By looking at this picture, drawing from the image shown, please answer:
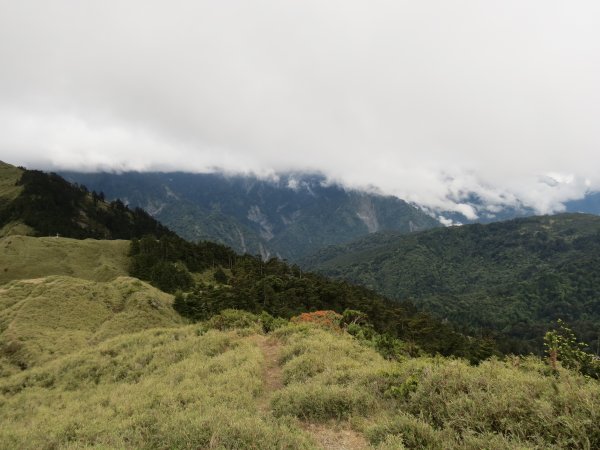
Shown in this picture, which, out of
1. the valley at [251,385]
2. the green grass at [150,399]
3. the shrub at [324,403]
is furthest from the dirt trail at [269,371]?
the shrub at [324,403]

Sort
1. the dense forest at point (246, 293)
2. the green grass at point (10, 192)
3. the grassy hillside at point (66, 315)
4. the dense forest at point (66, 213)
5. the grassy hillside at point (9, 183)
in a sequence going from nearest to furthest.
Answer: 1. the grassy hillside at point (66, 315)
2. the dense forest at point (246, 293)
3. the green grass at point (10, 192)
4. the dense forest at point (66, 213)
5. the grassy hillside at point (9, 183)

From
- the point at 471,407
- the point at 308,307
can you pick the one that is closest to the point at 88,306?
the point at 471,407

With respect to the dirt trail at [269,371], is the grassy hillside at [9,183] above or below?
above

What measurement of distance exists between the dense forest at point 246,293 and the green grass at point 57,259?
619 centimetres

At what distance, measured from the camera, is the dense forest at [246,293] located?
188 ft

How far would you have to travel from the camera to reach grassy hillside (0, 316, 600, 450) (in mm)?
9617

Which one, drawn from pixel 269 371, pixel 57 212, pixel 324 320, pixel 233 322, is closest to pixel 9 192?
pixel 57 212

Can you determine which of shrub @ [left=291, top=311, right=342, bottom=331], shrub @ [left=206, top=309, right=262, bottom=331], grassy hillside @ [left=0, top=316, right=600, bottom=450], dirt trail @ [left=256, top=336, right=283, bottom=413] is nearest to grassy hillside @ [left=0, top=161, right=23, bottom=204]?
shrub @ [left=206, top=309, right=262, bottom=331]

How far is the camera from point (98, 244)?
83.2 meters

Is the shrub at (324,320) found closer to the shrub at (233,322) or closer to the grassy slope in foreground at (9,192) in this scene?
the shrub at (233,322)

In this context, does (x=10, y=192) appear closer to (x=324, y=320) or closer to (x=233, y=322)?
(x=233, y=322)

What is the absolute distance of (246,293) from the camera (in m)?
62.8

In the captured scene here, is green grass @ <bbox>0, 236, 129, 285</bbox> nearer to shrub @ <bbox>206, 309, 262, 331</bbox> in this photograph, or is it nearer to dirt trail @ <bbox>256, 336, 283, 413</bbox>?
shrub @ <bbox>206, 309, 262, 331</bbox>

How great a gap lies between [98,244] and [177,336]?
226 ft
